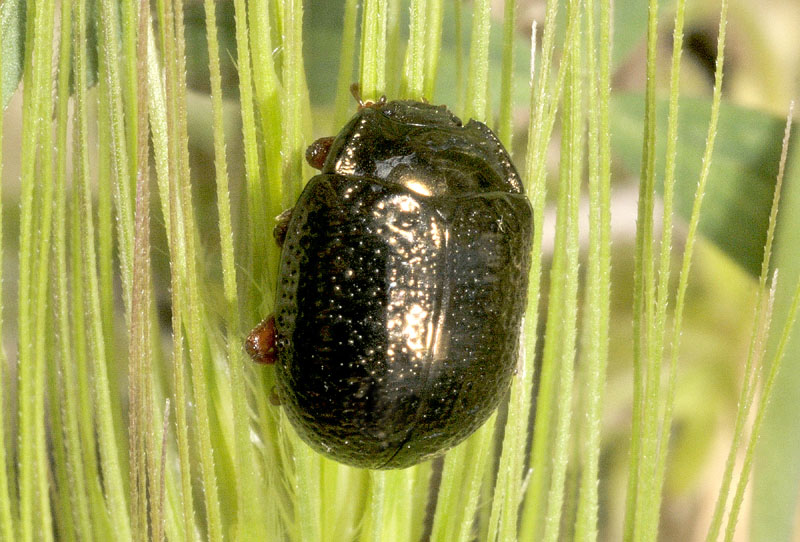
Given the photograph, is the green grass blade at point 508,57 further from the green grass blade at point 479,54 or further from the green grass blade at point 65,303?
the green grass blade at point 65,303

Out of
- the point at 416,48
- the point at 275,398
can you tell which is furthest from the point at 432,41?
the point at 275,398

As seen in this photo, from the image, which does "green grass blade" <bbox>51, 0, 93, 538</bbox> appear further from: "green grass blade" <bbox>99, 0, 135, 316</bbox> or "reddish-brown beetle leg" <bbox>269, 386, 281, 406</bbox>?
"reddish-brown beetle leg" <bbox>269, 386, 281, 406</bbox>

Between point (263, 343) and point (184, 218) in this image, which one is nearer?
point (184, 218)

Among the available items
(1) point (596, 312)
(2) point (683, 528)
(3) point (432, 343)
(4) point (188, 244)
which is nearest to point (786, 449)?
(2) point (683, 528)

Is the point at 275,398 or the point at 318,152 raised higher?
the point at 318,152

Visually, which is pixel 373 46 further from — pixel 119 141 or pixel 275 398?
pixel 275 398

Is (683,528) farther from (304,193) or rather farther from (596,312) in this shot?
(304,193)

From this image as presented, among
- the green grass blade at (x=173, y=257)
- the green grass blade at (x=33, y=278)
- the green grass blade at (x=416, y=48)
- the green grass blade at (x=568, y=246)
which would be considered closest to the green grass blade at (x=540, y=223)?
the green grass blade at (x=568, y=246)

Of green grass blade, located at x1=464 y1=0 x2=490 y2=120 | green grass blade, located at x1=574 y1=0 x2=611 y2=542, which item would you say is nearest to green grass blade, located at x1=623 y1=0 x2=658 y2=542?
green grass blade, located at x1=574 y1=0 x2=611 y2=542
